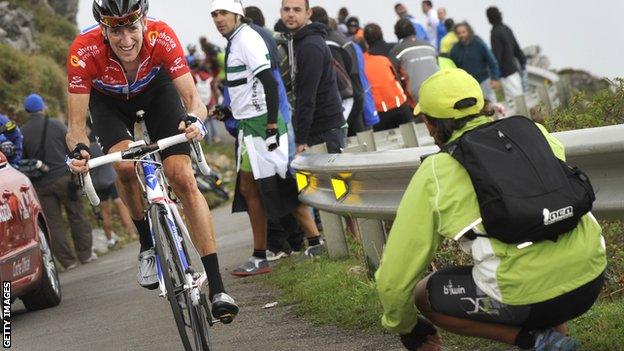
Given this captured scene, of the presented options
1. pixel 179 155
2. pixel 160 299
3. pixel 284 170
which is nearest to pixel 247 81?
pixel 284 170

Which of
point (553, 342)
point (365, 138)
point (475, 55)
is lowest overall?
point (475, 55)

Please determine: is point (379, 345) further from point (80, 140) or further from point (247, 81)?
point (247, 81)

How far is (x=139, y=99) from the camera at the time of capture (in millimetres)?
9070

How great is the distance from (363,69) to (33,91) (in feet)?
31.8

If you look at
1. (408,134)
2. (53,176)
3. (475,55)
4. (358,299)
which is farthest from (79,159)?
(475,55)

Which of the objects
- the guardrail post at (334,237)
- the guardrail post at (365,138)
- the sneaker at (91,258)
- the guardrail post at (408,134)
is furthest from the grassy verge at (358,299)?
the sneaker at (91,258)

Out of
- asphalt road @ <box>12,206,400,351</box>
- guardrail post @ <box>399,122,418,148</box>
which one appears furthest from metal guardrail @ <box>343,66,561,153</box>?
asphalt road @ <box>12,206,400,351</box>

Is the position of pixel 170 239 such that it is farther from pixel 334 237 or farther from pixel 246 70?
pixel 246 70

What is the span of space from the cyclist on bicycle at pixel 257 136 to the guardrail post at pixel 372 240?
2422mm

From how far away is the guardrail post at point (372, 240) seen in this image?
32.0ft

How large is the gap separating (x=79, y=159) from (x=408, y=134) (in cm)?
920

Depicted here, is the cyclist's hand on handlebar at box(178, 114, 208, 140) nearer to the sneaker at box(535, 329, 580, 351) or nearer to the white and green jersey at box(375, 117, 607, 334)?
the white and green jersey at box(375, 117, 607, 334)

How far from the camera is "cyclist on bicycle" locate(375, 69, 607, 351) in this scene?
579 cm

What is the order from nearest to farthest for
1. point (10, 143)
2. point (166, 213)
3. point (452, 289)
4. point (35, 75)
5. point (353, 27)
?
1. point (452, 289)
2. point (166, 213)
3. point (10, 143)
4. point (353, 27)
5. point (35, 75)
